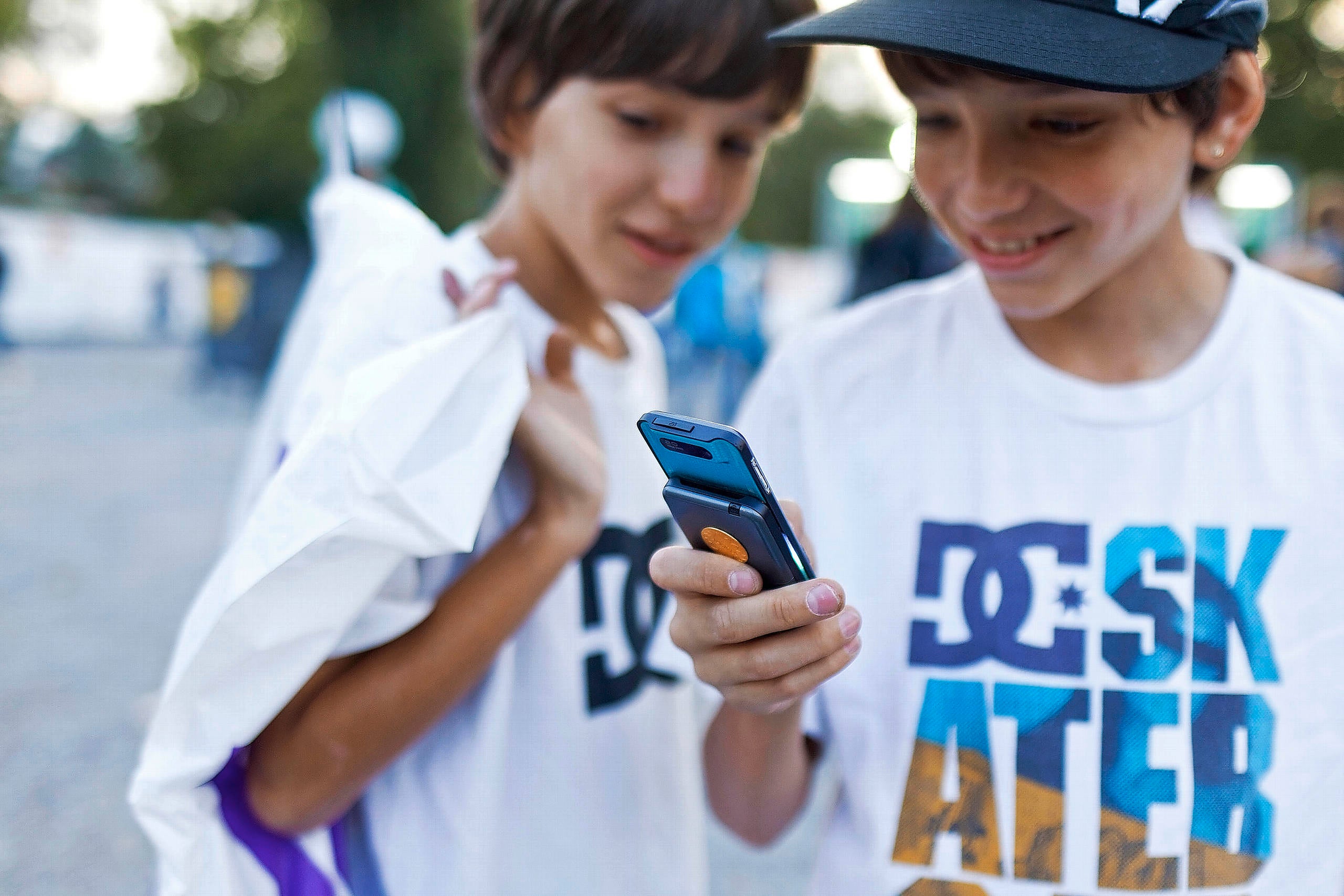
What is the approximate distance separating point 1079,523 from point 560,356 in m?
0.66

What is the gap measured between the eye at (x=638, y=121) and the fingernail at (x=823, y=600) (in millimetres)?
774

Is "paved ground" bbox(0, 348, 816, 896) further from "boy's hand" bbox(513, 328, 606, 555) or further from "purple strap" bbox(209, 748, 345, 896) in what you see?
"boy's hand" bbox(513, 328, 606, 555)

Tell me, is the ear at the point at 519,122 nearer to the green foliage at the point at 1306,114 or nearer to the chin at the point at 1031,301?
the chin at the point at 1031,301

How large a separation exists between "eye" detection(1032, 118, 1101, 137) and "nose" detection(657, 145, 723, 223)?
47 centimetres

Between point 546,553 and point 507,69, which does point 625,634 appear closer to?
point 546,553

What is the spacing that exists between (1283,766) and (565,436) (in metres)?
0.85

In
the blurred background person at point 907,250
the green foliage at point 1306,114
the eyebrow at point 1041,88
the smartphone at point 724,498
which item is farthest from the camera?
the green foliage at point 1306,114

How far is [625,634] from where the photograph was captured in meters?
1.45

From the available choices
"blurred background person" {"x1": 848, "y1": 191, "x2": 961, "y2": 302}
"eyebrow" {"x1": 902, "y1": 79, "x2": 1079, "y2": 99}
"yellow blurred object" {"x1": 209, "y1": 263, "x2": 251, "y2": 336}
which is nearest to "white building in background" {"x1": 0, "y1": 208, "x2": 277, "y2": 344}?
"yellow blurred object" {"x1": 209, "y1": 263, "x2": 251, "y2": 336}

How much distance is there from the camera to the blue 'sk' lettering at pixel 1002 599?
3.84 feet

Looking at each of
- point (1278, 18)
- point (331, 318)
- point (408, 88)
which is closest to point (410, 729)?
point (331, 318)

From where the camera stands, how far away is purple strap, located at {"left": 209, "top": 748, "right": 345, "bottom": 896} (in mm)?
1236

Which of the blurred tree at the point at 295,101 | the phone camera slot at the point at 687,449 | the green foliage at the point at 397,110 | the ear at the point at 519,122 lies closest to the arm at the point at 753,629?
the phone camera slot at the point at 687,449

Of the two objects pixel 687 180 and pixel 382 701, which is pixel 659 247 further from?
pixel 382 701
